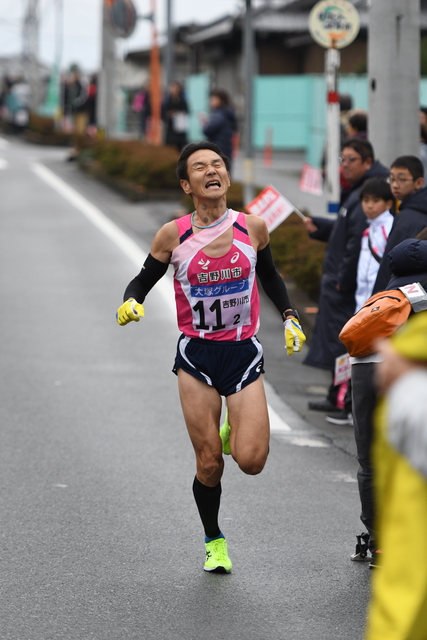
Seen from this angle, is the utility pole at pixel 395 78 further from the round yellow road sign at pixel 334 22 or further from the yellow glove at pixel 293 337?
the yellow glove at pixel 293 337

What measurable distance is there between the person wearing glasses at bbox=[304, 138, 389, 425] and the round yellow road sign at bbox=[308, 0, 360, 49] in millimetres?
2570

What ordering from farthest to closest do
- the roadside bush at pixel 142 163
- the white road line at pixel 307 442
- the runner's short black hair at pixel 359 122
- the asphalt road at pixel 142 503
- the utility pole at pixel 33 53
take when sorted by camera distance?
the utility pole at pixel 33 53 < the roadside bush at pixel 142 163 < the runner's short black hair at pixel 359 122 < the white road line at pixel 307 442 < the asphalt road at pixel 142 503

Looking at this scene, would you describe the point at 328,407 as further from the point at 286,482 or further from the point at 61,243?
the point at 61,243

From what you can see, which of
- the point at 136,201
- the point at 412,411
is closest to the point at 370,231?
the point at 412,411

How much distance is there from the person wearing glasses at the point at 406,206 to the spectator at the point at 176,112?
602 inches

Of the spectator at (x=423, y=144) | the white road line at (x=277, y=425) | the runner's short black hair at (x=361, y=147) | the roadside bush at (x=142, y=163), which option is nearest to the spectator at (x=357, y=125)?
the spectator at (x=423, y=144)

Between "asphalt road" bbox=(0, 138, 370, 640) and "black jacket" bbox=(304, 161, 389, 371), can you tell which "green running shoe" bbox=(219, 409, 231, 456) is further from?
"black jacket" bbox=(304, 161, 389, 371)

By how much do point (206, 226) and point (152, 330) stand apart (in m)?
6.03

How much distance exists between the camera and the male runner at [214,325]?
521 cm

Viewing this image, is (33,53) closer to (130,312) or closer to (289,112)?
(289,112)

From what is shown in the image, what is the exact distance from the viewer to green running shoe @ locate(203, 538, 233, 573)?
529cm

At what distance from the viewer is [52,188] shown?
2219 cm

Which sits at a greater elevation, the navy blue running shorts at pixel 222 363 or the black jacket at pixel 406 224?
the black jacket at pixel 406 224

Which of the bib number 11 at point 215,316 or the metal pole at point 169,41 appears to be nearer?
the bib number 11 at point 215,316
